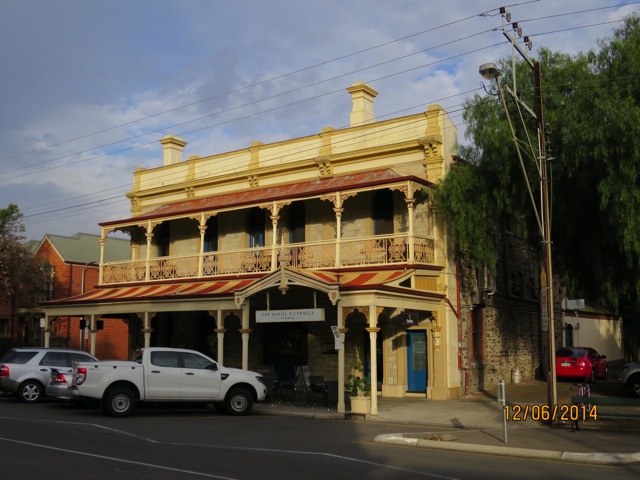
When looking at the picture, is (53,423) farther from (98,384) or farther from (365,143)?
(365,143)

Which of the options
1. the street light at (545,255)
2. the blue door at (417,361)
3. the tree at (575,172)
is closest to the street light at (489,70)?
the street light at (545,255)

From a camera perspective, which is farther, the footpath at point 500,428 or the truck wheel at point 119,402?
the truck wheel at point 119,402

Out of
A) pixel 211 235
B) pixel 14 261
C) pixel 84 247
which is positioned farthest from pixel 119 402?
pixel 84 247

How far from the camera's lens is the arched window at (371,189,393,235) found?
73.7 ft

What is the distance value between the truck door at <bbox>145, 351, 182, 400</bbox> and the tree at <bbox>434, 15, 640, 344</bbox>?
9036 mm

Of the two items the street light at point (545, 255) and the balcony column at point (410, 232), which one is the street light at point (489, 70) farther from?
the balcony column at point (410, 232)

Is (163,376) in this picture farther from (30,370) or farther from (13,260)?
(13,260)

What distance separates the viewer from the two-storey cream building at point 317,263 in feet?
66.1

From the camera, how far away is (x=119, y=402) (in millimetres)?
15867

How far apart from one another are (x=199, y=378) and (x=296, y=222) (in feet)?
30.5

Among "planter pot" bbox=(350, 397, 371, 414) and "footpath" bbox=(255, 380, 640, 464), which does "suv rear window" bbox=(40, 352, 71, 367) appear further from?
"planter pot" bbox=(350, 397, 371, 414)

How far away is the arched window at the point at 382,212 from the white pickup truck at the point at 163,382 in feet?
24.0

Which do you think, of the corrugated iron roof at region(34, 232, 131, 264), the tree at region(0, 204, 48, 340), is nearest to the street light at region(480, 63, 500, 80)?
the tree at region(0, 204, 48, 340)
